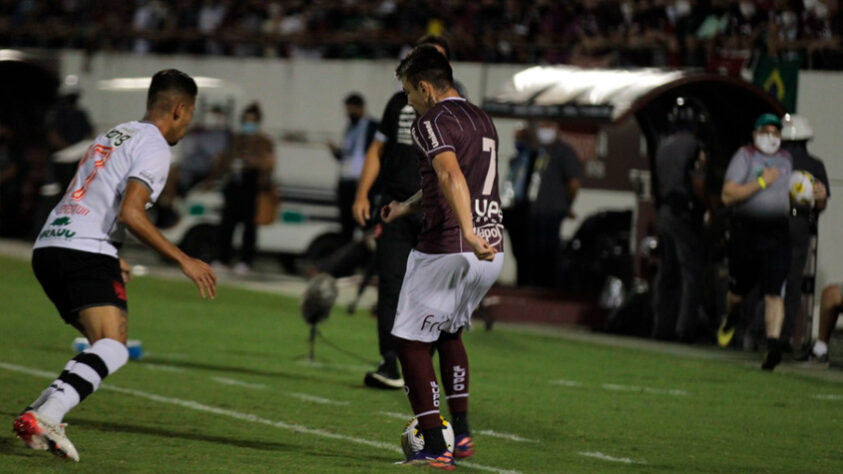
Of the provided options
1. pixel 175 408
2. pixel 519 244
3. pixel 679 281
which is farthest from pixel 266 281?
pixel 175 408

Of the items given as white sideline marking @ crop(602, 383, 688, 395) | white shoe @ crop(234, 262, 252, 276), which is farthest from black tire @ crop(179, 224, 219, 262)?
white sideline marking @ crop(602, 383, 688, 395)

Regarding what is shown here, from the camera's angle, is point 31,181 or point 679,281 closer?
point 679,281

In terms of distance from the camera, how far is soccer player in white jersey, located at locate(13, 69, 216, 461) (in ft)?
24.7

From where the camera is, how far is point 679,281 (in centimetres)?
1531

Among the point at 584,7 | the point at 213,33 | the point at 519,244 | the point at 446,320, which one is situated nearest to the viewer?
the point at 446,320

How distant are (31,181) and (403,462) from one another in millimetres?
17413

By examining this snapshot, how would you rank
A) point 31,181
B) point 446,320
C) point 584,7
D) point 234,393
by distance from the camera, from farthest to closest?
point 31,181
point 584,7
point 234,393
point 446,320

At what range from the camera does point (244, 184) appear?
2042 centimetres

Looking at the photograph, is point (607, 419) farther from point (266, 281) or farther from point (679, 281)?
point (266, 281)

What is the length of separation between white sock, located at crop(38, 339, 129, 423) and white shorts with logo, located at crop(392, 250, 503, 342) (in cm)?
134

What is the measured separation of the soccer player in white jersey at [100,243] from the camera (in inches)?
296

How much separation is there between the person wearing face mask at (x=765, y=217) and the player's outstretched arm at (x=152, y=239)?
6718 mm

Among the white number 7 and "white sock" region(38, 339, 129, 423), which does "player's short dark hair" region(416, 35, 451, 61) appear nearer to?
the white number 7

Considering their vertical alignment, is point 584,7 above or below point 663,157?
above
